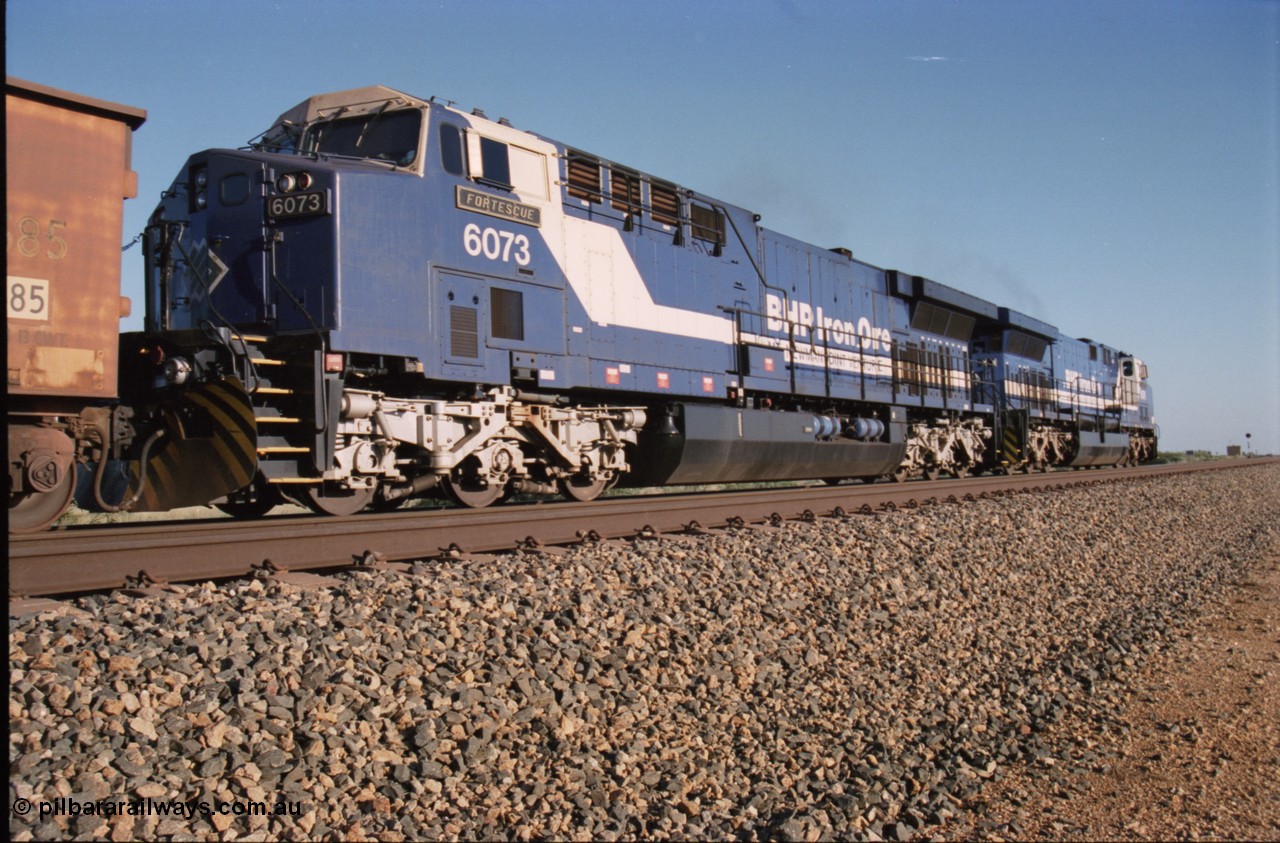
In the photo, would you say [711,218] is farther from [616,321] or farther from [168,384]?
[168,384]

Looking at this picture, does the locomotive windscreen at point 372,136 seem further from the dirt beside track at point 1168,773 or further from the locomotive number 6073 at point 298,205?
the dirt beside track at point 1168,773

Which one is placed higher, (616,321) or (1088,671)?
(616,321)

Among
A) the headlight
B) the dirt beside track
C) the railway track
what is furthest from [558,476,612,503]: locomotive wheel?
the dirt beside track

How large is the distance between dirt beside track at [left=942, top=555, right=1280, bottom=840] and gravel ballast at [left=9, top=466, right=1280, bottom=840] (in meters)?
0.14

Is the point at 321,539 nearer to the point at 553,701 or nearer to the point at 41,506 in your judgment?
the point at 41,506

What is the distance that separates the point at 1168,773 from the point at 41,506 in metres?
6.86

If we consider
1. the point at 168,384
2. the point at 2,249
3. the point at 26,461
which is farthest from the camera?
the point at 168,384

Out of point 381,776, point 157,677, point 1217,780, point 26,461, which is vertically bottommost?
point 1217,780

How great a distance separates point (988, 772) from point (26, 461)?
19.1 ft

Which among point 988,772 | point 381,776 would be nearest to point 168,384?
point 381,776

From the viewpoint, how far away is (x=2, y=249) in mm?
2607

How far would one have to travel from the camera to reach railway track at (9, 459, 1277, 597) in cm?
502

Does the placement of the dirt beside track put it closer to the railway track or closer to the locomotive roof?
the railway track

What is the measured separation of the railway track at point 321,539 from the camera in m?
5.02
